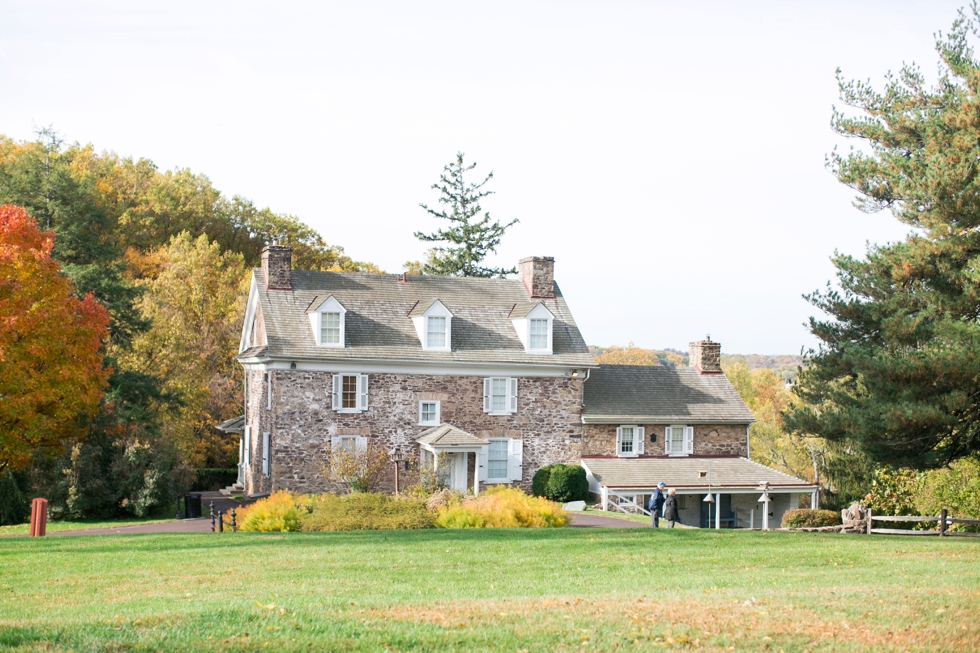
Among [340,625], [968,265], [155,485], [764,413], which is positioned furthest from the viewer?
[764,413]

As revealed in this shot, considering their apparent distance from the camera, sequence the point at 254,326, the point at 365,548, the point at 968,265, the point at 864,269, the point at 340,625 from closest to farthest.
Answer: the point at 340,625 → the point at 365,548 → the point at 968,265 → the point at 864,269 → the point at 254,326

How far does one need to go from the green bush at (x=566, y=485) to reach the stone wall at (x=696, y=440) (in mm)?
1974

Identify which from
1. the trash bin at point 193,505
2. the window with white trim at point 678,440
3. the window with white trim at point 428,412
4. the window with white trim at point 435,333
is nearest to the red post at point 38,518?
the trash bin at point 193,505

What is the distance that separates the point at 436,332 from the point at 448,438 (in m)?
3.93

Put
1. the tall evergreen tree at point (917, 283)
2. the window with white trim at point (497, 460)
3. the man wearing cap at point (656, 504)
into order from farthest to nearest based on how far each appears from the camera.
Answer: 1. the window with white trim at point (497, 460)
2. the man wearing cap at point (656, 504)
3. the tall evergreen tree at point (917, 283)

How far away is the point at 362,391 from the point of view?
1286 inches

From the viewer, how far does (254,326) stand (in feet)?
114

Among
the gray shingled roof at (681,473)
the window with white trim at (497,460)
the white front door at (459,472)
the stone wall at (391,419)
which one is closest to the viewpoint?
the stone wall at (391,419)

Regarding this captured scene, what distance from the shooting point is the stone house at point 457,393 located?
105ft

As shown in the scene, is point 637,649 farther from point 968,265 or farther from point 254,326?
point 254,326

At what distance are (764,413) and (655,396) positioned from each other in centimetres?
3962

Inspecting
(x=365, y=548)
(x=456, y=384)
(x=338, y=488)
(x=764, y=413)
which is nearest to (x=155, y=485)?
(x=338, y=488)

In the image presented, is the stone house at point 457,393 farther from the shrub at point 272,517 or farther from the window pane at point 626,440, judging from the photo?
the shrub at point 272,517

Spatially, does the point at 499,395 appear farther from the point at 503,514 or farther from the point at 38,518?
the point at 38,518
